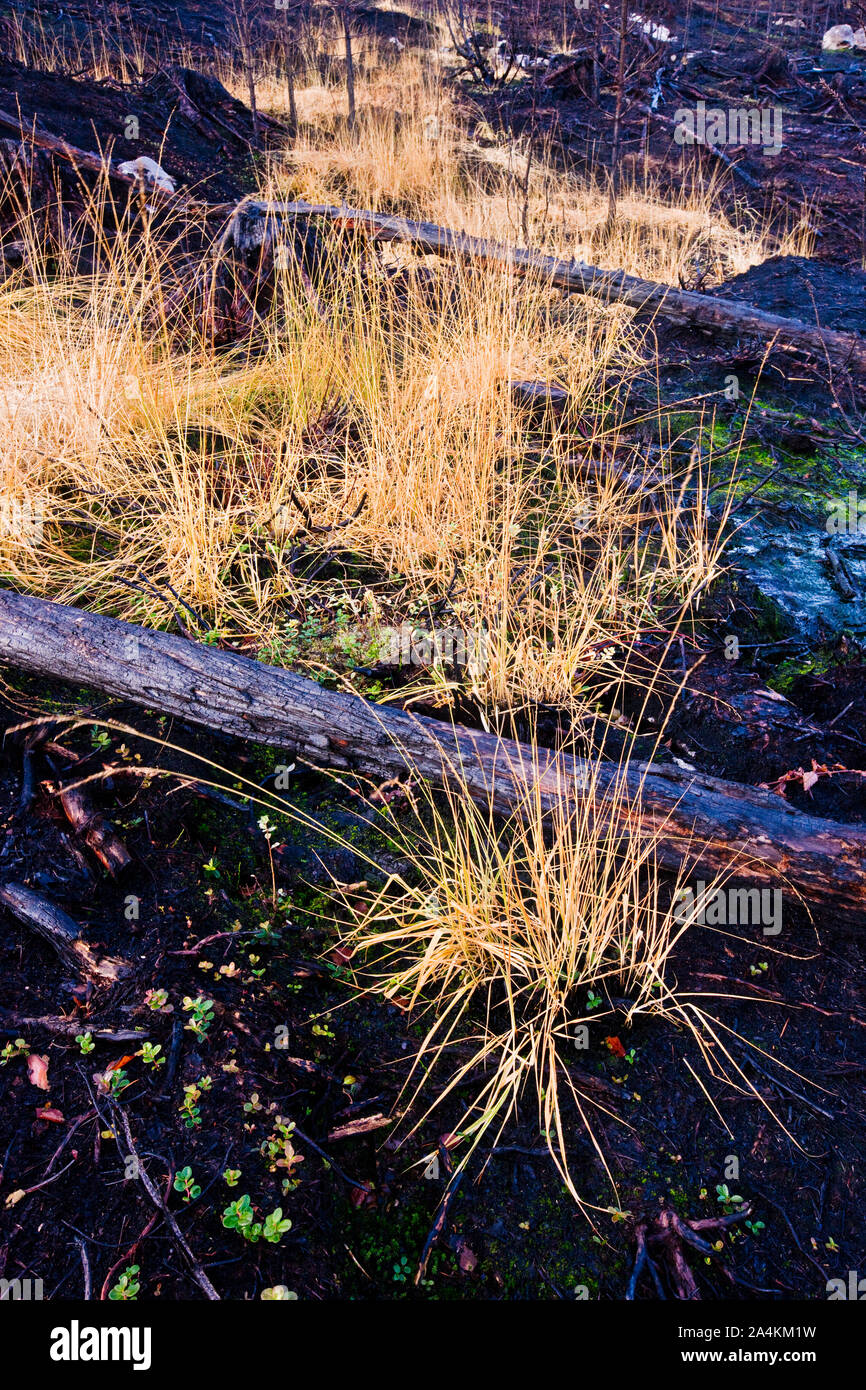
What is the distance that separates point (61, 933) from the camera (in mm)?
1976

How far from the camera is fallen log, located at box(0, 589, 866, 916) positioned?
2170 mm

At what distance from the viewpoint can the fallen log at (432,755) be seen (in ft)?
7.12

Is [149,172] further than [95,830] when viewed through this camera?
Yes

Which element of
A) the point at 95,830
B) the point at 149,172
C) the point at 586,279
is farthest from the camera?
the point at 149,172

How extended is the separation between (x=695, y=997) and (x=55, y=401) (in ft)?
11.5

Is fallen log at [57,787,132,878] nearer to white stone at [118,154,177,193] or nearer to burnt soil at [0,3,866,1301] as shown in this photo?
burnt soil at [0,3,866,1301]

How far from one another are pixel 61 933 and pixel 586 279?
16.5 ft

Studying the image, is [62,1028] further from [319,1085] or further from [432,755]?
[432,755]

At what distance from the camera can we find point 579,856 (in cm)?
197

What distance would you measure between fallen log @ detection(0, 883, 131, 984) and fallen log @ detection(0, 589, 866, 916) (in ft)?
2.23

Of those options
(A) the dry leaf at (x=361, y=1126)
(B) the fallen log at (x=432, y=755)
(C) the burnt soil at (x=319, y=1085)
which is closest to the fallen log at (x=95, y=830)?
(C) the burnt soil at (x=319, y=1085)

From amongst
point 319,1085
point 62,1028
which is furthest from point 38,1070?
point 319,1085

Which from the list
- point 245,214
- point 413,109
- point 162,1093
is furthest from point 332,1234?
point 413,109

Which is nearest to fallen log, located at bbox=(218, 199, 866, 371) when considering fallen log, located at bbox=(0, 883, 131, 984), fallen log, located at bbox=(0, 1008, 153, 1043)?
fallen log, located at bbox=(0, 883, 131, 984)
